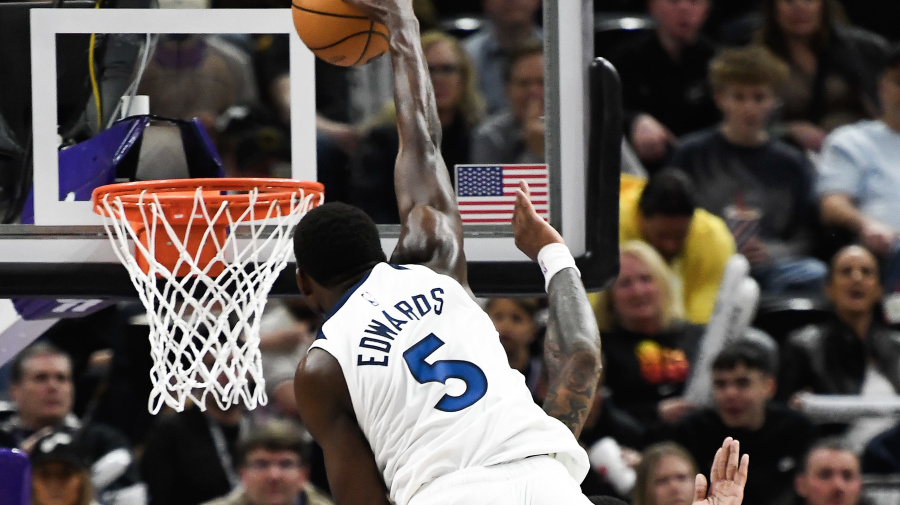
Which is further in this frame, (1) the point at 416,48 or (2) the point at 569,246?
(2) the point at 569,246

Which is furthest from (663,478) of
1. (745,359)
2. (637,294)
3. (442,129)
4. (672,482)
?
(442,129)

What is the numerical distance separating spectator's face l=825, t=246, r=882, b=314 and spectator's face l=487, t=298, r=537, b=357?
1.37 metres

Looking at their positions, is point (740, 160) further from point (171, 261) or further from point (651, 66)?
point (171, 261)

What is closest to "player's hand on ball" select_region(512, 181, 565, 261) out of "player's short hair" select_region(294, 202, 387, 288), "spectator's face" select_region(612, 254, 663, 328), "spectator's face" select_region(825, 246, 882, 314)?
"player's short hair" select_region(294, 202, 387, 288)

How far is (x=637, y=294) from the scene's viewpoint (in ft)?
17.8

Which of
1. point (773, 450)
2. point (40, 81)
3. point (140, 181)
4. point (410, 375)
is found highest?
point (40, 81)

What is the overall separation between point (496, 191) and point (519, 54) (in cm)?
196

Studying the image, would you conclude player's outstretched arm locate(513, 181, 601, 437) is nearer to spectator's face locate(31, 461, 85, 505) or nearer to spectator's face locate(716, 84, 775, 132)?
spectator's face locate(31, 461, 85, 505)

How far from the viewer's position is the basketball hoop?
346 cm

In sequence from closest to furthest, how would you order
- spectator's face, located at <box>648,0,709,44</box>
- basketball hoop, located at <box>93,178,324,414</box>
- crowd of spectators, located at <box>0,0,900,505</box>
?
basketball hoop, located at <box>93,178,324,414</box>, crowd of spectators, located at <box>0,0,900,505</box>, spectator's face, located at <box>648,0,709,44</box>

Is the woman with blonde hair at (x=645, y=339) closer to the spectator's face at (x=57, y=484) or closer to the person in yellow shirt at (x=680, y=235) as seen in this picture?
the person in yellow shirt at (x=680, y=235)

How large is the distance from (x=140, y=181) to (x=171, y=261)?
0.31 meters

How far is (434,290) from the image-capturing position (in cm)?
285

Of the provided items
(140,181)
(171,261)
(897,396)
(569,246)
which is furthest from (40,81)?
(897,396)
